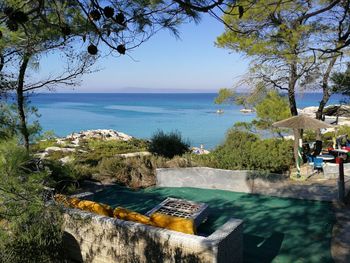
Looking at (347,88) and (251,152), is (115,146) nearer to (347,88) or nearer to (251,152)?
(251,152)

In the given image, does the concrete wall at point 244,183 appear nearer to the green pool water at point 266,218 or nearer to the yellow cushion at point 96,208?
the green pool water at point 266,218

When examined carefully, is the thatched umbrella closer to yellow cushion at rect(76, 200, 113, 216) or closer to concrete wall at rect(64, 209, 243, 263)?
concrete wall at rect(64, 209, 243, 263)

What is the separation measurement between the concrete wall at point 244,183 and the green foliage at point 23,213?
169 inches

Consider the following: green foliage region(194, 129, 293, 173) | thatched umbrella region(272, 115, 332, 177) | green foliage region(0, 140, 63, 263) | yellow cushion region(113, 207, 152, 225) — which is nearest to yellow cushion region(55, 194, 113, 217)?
yellow cushion region(113, 207, 152, 225)

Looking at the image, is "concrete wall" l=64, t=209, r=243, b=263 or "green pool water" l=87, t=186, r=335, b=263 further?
"green pool water" l=87, t=186, r=335, b=263

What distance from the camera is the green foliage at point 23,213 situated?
2430 millimetres

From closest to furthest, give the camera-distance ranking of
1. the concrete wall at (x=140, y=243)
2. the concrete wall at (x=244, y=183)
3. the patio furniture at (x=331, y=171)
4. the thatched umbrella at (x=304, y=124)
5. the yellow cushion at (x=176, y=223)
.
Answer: the concrete wall at (x=140, y=243) < the yellow cushion at (x=176, y=223) < the concrete wall at (x=244, y=183) < the patio furniture at (x=331, y=171) < the thatched umbrella at (x=304, y=124)

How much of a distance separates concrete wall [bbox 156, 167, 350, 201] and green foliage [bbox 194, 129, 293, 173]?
0.66 m

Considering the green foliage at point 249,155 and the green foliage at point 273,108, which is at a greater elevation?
the green foliage at point 273,108

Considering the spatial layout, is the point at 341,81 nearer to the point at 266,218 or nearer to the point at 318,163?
the point at 318,163

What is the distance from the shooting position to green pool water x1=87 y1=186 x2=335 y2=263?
4559mm

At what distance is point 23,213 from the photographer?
2.54 m

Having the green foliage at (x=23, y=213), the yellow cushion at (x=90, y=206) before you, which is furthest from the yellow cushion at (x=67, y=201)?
the green foliage at (x=23, y=213)

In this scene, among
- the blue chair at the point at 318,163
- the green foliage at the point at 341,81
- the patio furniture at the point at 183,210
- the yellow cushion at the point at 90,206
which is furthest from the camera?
the green foliage at the point at 341,81
